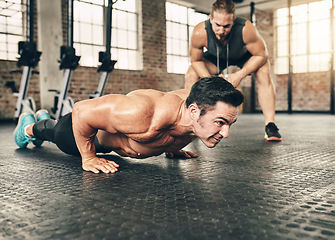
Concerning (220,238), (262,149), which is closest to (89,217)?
(220,238)

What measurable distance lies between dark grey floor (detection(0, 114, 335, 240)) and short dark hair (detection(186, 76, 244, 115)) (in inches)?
12.4

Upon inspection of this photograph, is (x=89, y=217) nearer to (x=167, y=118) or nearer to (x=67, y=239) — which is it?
(x=67, y=239)

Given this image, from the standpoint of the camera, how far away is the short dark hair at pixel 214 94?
1.24 m

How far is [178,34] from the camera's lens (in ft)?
27.7

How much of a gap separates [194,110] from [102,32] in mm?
6123

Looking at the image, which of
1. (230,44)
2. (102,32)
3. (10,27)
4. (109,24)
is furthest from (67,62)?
(230,44)

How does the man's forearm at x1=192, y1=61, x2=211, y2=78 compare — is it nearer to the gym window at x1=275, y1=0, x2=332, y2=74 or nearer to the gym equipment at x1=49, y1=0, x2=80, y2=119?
the gym equipment at x1=49, y1=0, x2=80, y2=119

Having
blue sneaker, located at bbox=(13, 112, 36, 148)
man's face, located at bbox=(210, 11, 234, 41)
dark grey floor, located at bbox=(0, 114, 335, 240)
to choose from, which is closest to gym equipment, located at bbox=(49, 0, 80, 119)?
blue sneaker, located at bbox=(13, 112, 36, 148)

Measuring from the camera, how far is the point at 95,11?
6.89 metres

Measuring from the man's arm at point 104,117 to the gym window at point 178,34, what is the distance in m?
6.91

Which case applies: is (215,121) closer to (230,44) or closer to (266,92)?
(230,44)

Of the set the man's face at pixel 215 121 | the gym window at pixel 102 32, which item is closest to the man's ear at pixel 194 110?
the man's face at pixel 215 121

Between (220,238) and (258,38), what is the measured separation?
2.18m

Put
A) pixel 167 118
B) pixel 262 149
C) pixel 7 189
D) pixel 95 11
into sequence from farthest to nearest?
pixel 95 11 < pixel 262 149 < pixel 167 118 < pixel 7 189
